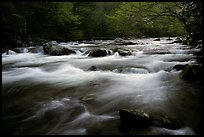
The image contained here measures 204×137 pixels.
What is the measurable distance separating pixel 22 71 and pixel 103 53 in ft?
12.2

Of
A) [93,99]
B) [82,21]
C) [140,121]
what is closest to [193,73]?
[93,99]

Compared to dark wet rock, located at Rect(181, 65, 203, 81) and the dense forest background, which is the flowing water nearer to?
dark wet rock, located at Rect(181, 65, 203, 81)

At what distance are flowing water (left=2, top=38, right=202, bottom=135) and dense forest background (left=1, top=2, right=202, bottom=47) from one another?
9.29 feet

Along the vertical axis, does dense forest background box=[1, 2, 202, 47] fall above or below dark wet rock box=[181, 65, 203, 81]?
above

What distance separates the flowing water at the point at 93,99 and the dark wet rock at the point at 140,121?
0.10m

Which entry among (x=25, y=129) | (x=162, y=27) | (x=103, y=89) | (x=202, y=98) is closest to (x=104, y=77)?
(x=103, y=89)

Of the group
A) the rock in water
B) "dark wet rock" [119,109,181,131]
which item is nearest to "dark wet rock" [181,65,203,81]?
"dark wet rock" [119,109,181,131]

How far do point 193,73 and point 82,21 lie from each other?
26.7 metres

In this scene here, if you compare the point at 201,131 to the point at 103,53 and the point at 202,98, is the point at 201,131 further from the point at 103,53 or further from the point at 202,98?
the point at 103,53

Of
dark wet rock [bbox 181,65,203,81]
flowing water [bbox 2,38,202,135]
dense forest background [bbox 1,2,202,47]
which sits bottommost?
flowing water [bbox 2,38,202,135]

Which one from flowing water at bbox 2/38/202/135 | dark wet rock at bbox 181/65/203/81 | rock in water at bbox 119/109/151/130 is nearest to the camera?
rock in water at bbox 119/109/151/130

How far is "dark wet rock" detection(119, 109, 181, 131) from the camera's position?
3.48 m

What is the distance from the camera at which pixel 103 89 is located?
5.64 m

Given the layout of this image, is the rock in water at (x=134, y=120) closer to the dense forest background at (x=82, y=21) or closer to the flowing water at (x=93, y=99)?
the flowing water at (x=93, y=99)
